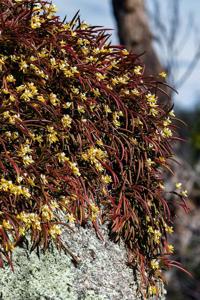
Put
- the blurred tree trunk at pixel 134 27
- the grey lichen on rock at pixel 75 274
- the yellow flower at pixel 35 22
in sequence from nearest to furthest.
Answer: the grey lichen on rock at pixel 75 274, the yellow flower at pixel 35 22, the blurred tree trunk at pixel 134 27

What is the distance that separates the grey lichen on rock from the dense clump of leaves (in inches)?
2.5

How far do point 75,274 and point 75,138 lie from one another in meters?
0.59

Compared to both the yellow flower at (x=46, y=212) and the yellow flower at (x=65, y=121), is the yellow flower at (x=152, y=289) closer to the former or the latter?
the yellow flower at (x=46, y=212)

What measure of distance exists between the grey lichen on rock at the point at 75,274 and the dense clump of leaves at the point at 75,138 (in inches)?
2.5

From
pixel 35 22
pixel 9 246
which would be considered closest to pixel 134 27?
pixel 35 22

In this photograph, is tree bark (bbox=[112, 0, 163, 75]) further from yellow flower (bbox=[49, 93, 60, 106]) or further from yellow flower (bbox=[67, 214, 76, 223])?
yellow flower (bbox=[67, 214, 76, 223])

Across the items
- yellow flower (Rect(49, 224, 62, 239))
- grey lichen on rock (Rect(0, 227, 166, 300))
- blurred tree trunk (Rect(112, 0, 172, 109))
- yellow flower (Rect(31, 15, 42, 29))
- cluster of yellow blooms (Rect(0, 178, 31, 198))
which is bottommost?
grey lichen on rock (Rect(0, 227, 166, 300))

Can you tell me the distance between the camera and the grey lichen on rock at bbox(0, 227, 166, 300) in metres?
2.74

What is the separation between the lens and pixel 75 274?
9.34 feet

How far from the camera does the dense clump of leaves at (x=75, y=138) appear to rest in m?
2.63

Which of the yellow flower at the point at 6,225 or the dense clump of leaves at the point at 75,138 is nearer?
the yellow flower at the point at 6,225

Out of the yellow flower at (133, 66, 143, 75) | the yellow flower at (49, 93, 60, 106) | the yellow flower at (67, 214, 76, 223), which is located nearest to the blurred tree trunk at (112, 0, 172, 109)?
the yellow flower at (133, 66, 143, 75)

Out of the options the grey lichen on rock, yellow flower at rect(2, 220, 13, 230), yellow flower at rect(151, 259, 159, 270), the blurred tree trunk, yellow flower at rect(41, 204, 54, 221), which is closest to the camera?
yellow flower at rect(2, 220, 13, 230)

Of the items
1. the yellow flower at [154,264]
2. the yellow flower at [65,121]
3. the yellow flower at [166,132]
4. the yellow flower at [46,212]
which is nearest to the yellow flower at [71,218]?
the yellow flower at [46,212]
